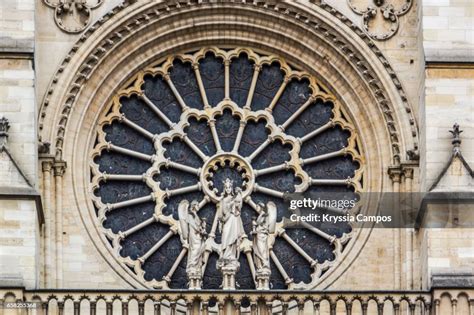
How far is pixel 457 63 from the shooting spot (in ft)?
115

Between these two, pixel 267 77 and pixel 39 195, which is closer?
pixel 39 195

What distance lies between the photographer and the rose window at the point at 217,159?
35562 millimetres

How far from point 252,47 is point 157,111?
1.48 metres

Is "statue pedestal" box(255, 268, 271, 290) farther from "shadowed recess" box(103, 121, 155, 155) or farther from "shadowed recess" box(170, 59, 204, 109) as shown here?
"shadowed recess" box(170, 59, 204, 109)

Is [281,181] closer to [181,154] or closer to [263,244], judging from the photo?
[181,154]

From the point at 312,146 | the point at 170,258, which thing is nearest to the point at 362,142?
the point at 312,146

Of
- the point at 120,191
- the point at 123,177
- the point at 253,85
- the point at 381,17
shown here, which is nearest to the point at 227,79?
the point at 253,85

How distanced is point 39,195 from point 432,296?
4827 millimetres

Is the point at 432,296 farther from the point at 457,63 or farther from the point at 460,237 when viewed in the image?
the point at 457,63

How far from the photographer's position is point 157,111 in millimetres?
36125

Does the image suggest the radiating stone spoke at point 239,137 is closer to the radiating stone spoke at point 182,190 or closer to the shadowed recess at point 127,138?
the radiating stone spoke at point 182,190

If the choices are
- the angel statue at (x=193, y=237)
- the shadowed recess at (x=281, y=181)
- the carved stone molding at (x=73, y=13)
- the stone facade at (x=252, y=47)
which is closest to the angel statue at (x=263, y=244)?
the angel statue at (x=193, y=237)

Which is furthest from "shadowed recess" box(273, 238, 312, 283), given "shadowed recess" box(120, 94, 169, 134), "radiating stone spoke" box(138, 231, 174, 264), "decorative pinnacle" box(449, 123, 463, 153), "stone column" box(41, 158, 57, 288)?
"stone column" box(41, 158, 57, 288)

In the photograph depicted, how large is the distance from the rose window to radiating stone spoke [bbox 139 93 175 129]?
1cm
